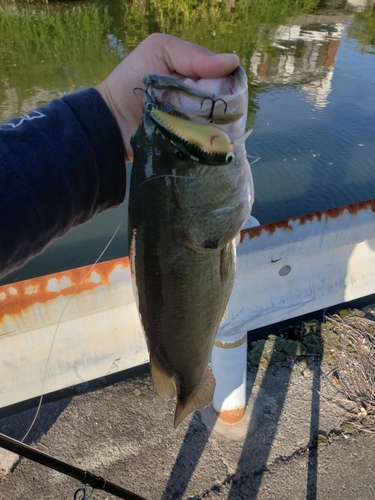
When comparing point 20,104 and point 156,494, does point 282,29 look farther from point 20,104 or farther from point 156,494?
point 156,494

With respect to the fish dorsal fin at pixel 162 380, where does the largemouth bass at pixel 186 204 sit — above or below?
above

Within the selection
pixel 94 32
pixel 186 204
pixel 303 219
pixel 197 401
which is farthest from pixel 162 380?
pixel 94 32

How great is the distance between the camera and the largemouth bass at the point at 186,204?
1.33 meters

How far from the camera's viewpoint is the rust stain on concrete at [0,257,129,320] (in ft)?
6.22

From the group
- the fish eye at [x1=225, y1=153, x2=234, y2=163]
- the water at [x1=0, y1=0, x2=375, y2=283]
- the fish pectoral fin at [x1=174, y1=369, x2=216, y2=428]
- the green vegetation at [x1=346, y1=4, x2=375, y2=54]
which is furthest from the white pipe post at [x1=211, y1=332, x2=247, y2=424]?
the green vegetation at [x1=346, y1=4, x2=375, y2=54]

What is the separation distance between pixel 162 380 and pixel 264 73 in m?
12.0

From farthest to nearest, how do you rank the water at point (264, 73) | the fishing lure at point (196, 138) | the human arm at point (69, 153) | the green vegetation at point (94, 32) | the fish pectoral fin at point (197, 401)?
the green vegetation at point (94, 32)
the water at point (264, 73)
the fish pectoral fin at point (197, 401)
the human arm at point (69, 153)
the fishing lure at point (196, 138)

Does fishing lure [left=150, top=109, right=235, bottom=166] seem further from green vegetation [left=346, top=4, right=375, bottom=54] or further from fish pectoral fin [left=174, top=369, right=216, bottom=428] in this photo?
green vegetation [left=346, top=4, right=375, bottom=54]

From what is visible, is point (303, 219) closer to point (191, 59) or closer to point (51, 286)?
point (191, 59)

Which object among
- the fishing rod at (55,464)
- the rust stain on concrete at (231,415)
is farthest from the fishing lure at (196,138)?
the rust stain on concrete at (231,415)

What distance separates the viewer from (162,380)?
1.93 m

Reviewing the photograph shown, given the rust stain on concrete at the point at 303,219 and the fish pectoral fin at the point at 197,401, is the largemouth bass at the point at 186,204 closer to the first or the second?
the fish pectoral fin at the point at 197,401

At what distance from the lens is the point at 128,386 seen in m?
3.71

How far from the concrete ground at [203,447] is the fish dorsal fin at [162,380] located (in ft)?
4.95
